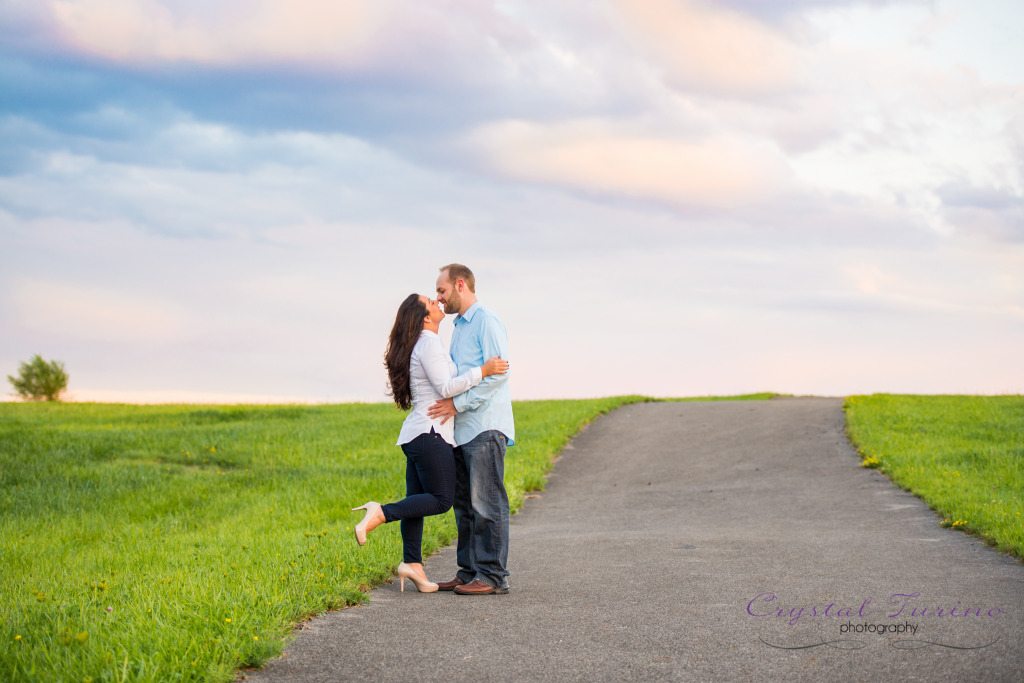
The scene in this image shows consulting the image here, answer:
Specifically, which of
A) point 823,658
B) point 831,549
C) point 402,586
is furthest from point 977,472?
point 402,586

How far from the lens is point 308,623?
5.23m

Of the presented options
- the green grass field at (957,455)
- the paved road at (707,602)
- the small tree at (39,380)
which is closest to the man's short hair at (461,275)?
the paved road at (707,602)

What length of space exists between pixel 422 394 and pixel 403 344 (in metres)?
0.40

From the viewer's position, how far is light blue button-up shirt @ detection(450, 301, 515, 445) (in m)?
5.92

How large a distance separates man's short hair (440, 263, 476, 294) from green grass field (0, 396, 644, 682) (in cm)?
245

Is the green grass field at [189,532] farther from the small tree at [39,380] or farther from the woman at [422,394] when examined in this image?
the small tree at [39,380]

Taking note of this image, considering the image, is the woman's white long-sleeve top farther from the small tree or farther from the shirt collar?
the small tree

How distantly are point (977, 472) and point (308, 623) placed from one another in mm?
10818

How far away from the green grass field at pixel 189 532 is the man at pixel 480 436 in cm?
98

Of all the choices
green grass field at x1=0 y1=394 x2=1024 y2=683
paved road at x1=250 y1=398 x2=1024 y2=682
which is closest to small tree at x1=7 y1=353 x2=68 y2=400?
green grass field at x1=0 y1=394 x2=1024 y2=683

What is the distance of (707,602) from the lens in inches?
235

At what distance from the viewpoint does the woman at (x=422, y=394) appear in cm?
581

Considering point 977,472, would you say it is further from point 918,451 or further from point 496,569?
point 496,569

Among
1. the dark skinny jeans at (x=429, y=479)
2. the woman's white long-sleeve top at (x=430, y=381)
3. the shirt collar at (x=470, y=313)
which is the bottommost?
the dark skinny jeans at (x=429, y=479)
